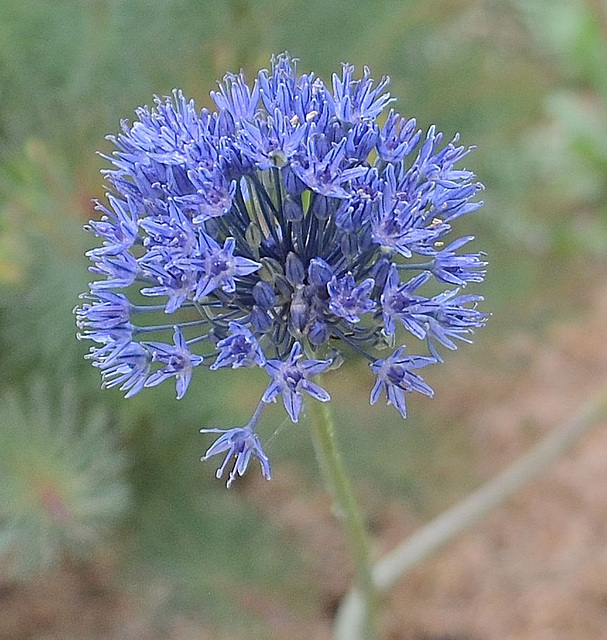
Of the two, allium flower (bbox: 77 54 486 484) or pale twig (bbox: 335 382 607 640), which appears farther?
pale twig (bbox: 335 382 607 640)

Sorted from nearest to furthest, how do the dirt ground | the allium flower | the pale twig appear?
the allium flower → the pale twig → the dirt ground

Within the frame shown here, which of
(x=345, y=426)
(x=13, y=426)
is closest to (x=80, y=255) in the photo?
(x=13, y=426)

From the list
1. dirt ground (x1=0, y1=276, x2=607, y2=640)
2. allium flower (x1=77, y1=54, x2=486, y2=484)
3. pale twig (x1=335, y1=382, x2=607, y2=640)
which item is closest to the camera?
allium flower (x1=77, y1=54, x2=486, y2=484)

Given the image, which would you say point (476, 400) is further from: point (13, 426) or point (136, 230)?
point (136, 230)

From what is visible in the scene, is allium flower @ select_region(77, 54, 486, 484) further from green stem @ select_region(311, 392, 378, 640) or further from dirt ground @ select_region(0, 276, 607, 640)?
dirt ground @ select_region(0, 276, 607, 640)

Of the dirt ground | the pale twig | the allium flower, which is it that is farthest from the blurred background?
the allium flower

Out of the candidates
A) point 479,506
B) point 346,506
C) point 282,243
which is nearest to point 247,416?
point 479,506
